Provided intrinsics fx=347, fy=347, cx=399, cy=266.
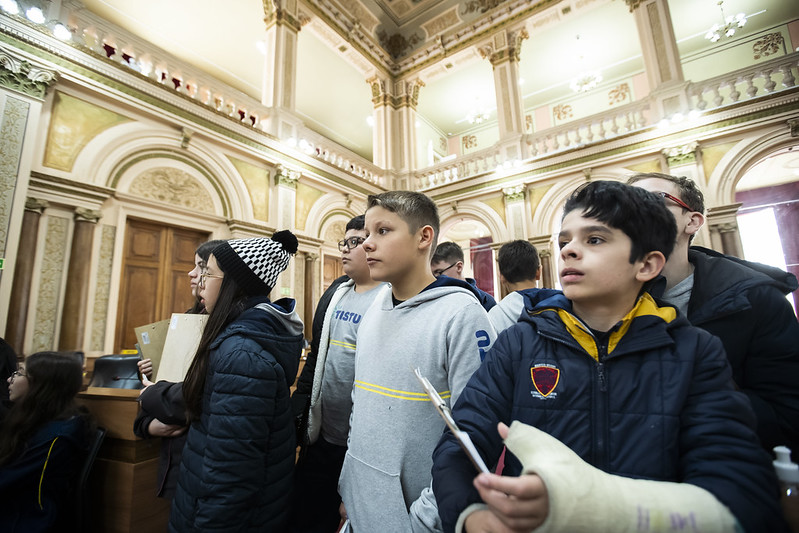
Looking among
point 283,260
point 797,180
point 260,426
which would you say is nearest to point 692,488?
point 260,426

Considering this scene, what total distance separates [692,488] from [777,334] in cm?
69

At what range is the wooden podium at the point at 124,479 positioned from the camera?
181cm

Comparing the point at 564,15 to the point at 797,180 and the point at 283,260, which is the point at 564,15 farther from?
the point at 283,260

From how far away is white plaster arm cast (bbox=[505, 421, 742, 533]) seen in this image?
0.55 metres

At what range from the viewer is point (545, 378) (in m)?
0.86

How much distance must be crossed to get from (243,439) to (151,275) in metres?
5.53

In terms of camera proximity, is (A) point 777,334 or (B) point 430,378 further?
(B) point 430,378

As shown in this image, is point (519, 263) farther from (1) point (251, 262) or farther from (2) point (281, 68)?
(2) point (281, 68)

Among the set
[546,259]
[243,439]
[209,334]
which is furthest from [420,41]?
[243,439]

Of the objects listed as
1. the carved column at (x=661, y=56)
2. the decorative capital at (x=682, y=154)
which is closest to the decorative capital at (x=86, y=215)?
the decorative capital at (x=682, y=154)

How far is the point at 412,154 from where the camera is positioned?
10492 millimetres

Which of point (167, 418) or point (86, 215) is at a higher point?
point (86, 215)

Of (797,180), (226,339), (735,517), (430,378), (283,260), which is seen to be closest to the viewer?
(735,517)

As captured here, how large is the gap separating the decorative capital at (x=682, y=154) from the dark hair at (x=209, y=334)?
27.9 feet
